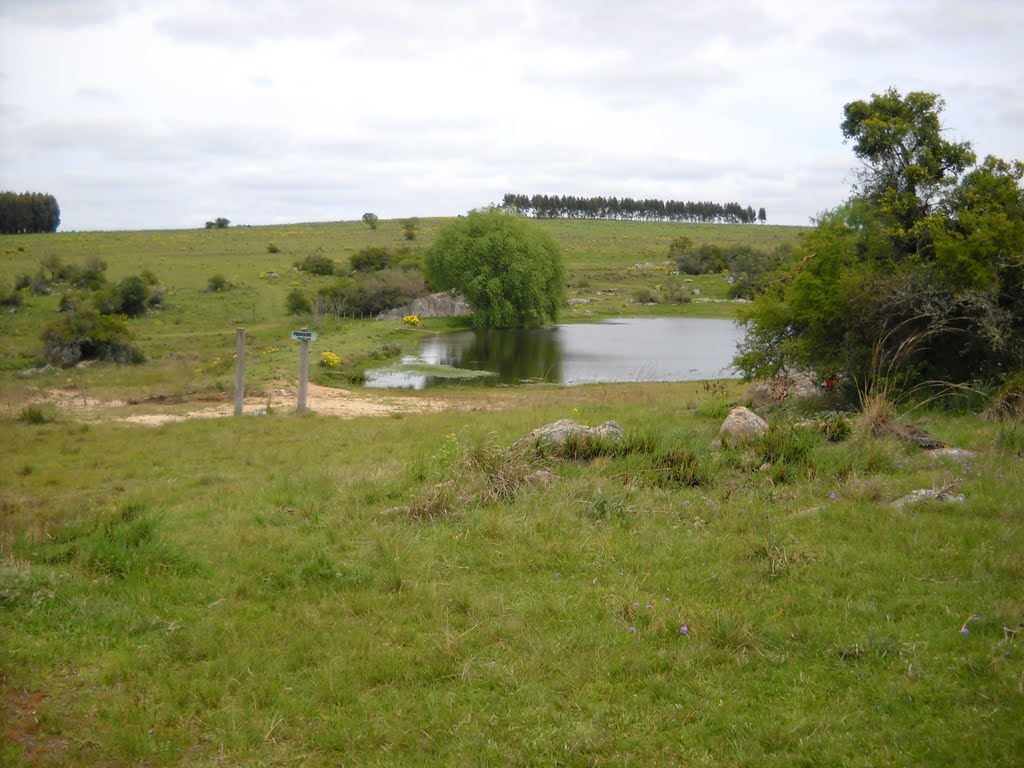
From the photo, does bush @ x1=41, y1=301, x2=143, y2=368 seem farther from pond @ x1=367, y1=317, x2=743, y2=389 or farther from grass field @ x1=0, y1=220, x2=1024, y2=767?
grass field @ x1=0, y1=220, x2=1024, y2=767

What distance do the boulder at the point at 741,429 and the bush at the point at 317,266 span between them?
2121 inches

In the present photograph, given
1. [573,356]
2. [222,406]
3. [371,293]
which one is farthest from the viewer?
[371,293]

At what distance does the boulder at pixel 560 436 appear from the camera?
926 cm

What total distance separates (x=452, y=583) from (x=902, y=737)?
3.08 meters

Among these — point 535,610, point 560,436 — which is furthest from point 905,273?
point 535,610

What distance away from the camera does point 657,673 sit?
4582 millimetres

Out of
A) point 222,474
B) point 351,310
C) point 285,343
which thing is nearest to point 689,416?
point 222,474

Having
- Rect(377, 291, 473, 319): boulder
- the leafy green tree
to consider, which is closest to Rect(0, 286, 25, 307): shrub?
Rect(377, 291, 473, 319): boulder

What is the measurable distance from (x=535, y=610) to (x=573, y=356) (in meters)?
30.0

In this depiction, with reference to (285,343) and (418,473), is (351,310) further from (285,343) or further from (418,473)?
(418,473)

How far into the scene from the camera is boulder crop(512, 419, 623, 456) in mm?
9258

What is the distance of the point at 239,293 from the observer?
48625 millimetres

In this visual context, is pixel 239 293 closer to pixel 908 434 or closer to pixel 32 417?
pixel 32 417

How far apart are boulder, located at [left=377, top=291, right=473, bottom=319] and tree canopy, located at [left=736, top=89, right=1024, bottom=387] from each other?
3424cm
